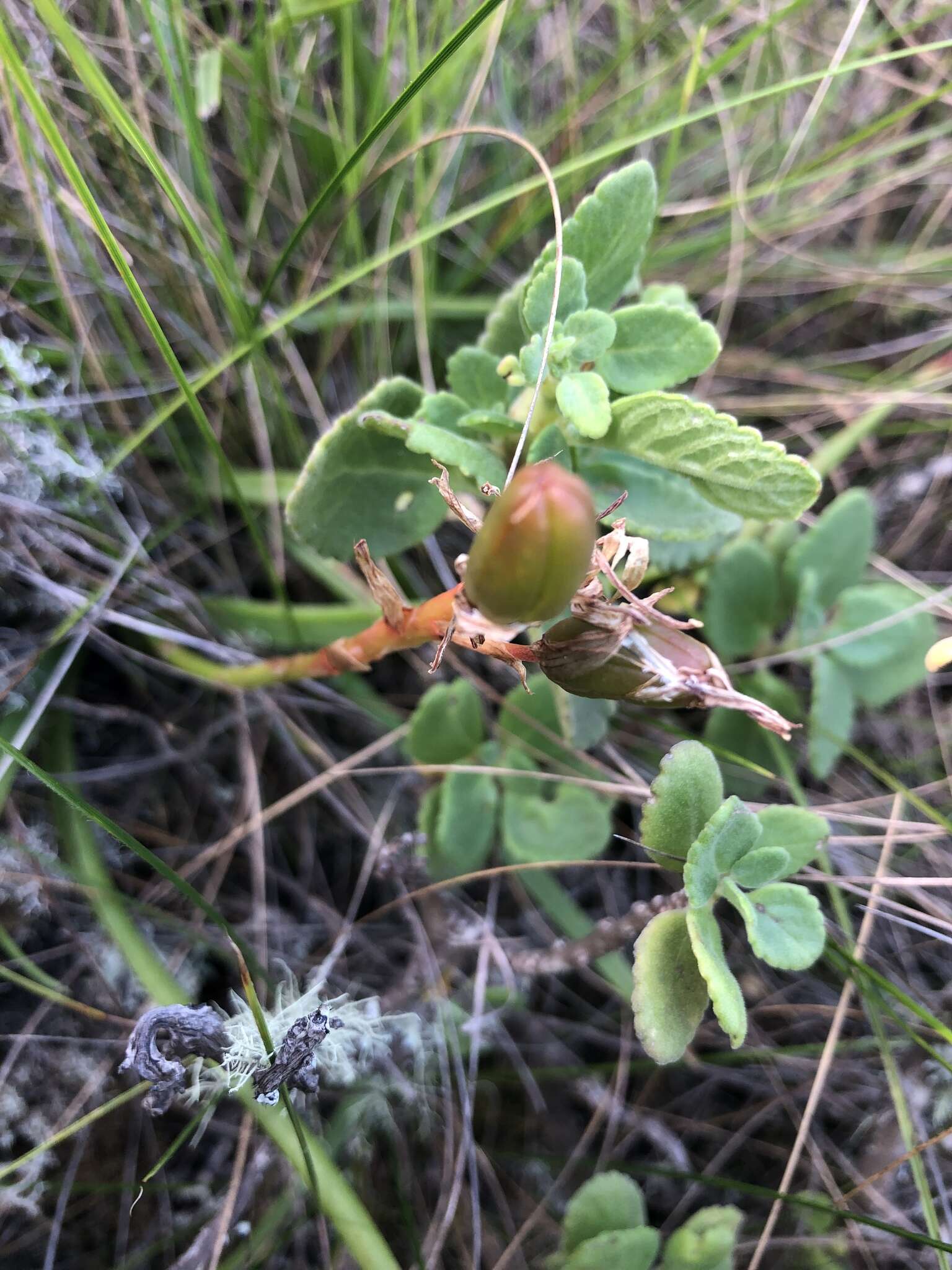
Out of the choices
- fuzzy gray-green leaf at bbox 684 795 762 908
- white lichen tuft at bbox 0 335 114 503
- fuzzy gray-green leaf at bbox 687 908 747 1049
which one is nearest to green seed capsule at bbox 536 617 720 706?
fuzzy gray-green leaf at bbox 684 795 762 908

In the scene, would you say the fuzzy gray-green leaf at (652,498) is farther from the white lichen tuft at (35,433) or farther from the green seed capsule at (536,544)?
the white lichen tuft at (35,433)

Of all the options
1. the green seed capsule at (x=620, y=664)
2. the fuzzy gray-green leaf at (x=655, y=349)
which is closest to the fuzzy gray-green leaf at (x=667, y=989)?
the green seed capsule at (x=620, y=664)

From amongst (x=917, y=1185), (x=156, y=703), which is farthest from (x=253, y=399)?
(x=917, y=1185)

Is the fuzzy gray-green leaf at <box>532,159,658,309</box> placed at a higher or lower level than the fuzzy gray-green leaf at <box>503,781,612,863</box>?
higher

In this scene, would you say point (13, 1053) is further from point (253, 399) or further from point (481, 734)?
point (253, 399)

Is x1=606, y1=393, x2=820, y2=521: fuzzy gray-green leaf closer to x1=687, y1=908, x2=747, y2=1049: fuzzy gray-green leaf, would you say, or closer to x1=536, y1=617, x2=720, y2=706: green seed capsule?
x1=536, y1=617, x2=720, y2=706: green seed capsule

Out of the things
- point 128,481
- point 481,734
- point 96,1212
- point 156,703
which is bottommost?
point 96,1212
